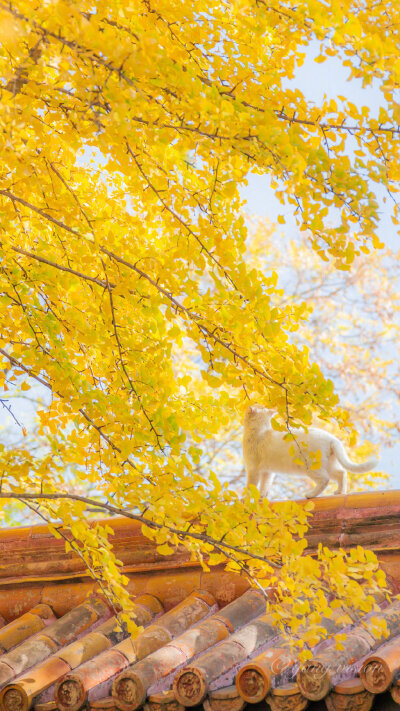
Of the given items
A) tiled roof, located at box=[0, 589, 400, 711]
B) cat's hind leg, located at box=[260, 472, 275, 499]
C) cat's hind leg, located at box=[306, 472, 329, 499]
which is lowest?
Result: tiled roof, located at box=[0, 589, 400, 711]

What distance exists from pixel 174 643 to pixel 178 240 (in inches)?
59.6

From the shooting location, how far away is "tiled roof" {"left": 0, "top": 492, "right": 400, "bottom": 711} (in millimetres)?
2623

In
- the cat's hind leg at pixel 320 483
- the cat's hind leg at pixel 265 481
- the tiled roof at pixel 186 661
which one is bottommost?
the tiled roof at pixel 186 661

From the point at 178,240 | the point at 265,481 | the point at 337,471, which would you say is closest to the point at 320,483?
the point at 337,471

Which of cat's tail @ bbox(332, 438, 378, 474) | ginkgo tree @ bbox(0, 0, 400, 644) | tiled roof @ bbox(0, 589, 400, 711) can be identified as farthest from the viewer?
cat's tail @ bbox(332, 438, 378, 474)

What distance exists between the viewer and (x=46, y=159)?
321cm

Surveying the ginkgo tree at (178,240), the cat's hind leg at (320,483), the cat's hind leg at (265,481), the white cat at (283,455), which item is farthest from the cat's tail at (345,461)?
the ginkgo tree at (178,240)

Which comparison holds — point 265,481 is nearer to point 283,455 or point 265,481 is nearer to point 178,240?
point 283,455

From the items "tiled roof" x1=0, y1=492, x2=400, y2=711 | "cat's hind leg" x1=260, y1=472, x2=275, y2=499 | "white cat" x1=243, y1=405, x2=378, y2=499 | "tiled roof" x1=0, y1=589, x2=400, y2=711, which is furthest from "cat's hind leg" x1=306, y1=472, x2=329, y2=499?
"tiled roof" x1=0, y1=589, x2=400, y2=711

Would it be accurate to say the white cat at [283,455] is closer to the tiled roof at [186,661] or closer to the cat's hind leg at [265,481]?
the cat's hind leg at [265,481]

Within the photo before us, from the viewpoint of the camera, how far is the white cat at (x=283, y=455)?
387 centimetres

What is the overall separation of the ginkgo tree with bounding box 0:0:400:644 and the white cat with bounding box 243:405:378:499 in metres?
0.63

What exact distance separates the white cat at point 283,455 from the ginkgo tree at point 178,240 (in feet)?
2.07

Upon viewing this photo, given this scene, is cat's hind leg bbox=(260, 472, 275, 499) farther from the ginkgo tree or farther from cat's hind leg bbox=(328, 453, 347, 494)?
the ginkgo tree
